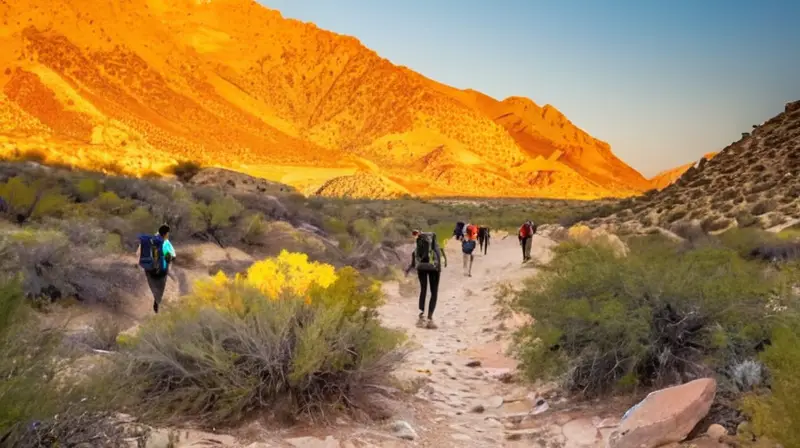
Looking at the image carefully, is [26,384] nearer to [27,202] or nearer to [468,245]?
[27,202]

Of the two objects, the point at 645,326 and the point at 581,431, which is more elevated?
the point at 645,326

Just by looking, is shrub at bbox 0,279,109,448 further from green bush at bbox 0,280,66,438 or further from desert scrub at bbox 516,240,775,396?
desert scrub at bbox 516,240,775,396

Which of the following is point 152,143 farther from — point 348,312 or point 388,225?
point 348,312

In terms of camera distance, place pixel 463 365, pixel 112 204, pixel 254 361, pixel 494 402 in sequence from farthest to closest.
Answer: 1. pixel 112 204
2. pixel 463 365
3. pixel 494 402
4. pixel 254 361

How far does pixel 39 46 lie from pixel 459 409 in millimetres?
97750

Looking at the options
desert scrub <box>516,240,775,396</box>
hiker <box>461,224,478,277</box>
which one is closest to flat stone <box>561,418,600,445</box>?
desert scrub <box>516,240,775,396</box>

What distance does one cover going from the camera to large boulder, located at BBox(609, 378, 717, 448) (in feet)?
15.4

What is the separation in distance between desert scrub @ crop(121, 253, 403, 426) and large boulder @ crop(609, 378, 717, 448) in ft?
7.26

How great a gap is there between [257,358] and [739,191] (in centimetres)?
2339

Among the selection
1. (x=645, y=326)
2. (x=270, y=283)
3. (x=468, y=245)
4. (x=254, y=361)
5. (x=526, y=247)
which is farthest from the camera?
(x=526, y=247)

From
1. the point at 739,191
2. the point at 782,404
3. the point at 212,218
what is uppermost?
the point at 739,191

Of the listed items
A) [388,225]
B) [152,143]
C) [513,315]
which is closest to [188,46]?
[152,143]

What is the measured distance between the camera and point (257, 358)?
5.67m

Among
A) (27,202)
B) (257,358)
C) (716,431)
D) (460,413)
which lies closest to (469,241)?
(27,202)
